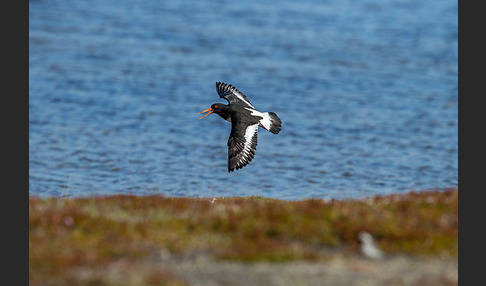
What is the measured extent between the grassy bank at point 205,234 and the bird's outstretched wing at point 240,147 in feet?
23.1

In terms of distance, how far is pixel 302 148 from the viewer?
33688 millimetres

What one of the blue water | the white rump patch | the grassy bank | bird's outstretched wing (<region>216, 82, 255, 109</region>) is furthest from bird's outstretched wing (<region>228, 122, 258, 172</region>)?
the grassy bank

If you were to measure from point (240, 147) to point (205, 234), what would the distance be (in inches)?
364

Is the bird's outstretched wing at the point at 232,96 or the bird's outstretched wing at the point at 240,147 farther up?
the bird's outstretched wing at the point at 232,96

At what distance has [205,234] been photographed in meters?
14.1

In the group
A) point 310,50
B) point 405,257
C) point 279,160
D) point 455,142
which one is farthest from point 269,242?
point 310,50

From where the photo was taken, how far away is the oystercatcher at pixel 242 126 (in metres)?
23.1

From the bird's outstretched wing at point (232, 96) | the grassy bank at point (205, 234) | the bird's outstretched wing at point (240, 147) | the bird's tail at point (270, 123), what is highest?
the bird's outstretched wing at point (232, 96)

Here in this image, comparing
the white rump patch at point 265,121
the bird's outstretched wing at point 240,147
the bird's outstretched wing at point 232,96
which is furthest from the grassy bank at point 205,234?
the bird's outstretched wing at point 232,96

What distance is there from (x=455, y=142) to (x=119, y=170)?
15.3m

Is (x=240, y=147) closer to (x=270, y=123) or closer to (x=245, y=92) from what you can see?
(x=270, y=123)

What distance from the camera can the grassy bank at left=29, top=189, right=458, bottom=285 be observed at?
12625 millimetres

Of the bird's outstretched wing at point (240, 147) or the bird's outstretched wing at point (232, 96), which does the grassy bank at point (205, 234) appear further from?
the bird's outstretched wing at point (232, 96)

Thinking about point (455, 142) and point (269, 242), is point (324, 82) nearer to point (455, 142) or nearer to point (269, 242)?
point (455, 142)
